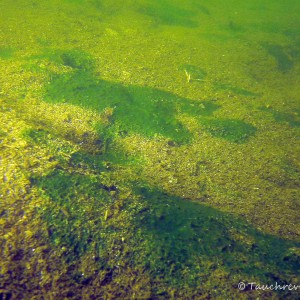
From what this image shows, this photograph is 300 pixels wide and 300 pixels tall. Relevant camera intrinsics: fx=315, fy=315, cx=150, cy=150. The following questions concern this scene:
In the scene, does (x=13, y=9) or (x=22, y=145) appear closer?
(x=22, y=145)

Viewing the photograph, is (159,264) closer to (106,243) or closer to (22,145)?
(106,243)

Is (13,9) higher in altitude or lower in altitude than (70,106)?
higher

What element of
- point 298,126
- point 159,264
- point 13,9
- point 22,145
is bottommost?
point 298,126

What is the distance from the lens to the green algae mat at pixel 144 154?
1343 mm

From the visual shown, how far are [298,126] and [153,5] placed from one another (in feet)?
8.53

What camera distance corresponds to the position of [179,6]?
14.2 ft

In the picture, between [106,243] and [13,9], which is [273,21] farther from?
[106,243]

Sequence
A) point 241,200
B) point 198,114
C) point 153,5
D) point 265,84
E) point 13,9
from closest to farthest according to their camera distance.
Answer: point 241,200, point 198,114, point 265,84, point 13,9, point 153,5

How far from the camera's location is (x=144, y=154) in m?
2.16

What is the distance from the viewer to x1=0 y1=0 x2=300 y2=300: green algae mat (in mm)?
1343

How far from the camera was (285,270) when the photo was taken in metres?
1.48

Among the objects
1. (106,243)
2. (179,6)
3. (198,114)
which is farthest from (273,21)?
(106,243)

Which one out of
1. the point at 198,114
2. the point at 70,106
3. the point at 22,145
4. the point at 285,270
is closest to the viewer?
the point at 285,270

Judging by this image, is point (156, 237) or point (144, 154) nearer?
point (156, 237)
